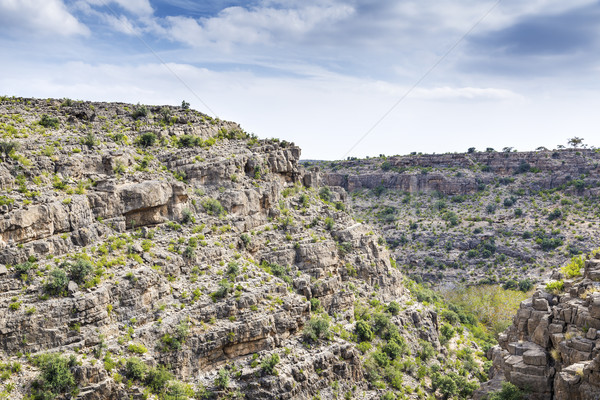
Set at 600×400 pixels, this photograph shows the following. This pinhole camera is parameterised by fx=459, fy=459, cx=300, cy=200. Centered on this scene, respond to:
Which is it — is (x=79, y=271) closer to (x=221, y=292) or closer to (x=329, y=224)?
(x=221, y=292)

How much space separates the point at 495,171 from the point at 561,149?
73.1ft

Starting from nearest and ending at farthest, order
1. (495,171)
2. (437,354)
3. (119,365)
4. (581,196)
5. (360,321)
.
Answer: (119,365) → (360,321) → (437,354) → (581,196) → (495,171)

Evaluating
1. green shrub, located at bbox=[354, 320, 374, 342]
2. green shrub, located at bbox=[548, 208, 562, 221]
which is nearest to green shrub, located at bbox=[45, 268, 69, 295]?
green shrub, located at bbox=[354, 320, 374, 342]

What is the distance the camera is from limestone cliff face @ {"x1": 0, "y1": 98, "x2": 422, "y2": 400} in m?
39.7

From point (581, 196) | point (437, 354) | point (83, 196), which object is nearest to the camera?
point (83, 196)

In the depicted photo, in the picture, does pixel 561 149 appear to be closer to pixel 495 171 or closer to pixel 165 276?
pixel 495 171

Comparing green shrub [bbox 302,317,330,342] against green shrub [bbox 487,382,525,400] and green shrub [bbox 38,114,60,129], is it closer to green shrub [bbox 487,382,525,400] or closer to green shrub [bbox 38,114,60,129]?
green shrub [bbox 487,382,525,400]

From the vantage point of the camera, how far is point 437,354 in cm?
6569

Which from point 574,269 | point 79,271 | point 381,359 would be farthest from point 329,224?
point 79,271

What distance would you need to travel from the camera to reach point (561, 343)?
1156 inches

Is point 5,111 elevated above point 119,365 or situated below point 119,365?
above

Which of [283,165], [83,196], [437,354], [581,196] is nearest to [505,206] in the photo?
[581,196]

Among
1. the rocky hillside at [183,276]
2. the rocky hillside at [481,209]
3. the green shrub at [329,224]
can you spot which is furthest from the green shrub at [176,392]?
the rocky hillside at [481,209]

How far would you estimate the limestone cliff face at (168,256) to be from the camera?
1561 inches
